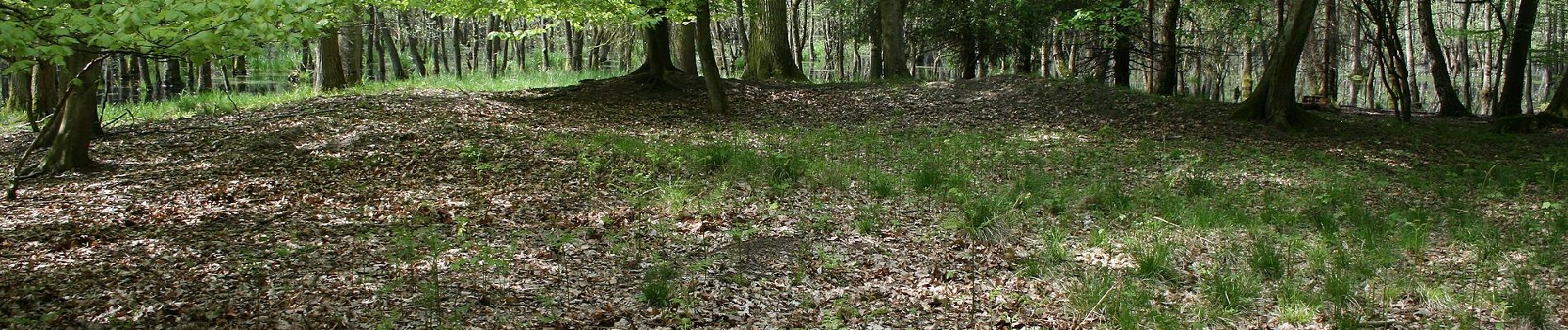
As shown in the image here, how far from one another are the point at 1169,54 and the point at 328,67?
1562cm

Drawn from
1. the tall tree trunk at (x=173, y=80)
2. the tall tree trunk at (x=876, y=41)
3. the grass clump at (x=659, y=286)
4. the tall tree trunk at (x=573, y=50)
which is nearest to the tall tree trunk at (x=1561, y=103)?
the tall tree trunk at (x=876, y=41)

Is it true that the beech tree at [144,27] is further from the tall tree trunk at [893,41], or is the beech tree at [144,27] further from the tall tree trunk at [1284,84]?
the tall tree trunk at [893,41]

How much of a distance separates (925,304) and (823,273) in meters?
0.85

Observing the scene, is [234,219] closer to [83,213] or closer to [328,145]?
[83,213]

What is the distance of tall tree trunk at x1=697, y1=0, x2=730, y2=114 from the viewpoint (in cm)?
1350

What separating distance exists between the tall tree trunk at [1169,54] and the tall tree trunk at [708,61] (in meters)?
8.54

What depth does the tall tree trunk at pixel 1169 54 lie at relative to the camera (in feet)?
54.6

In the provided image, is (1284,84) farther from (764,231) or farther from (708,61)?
(764,231)

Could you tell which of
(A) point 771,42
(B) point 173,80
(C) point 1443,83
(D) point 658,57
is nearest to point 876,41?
(A) point 771,42

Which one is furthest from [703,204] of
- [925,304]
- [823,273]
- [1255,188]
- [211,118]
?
[211,118]

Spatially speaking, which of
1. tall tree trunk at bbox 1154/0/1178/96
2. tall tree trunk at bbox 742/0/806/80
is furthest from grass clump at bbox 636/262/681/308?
tall tree trunk at bbox 1154/0/1178/96

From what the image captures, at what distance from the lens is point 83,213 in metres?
6.74

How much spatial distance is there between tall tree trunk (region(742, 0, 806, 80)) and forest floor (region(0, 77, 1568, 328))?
7282 mm

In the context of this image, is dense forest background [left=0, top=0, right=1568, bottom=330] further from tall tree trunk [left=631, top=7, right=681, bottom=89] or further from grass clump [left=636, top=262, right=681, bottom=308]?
tall tree trunk [left=631, top=7, right=681, bottom=89]
